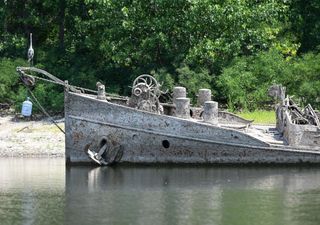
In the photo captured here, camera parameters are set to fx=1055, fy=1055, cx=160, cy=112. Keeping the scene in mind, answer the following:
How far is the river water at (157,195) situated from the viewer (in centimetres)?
2423

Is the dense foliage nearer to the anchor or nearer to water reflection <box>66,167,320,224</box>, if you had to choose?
the anchor

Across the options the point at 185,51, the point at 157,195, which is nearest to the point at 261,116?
the point at 185,51

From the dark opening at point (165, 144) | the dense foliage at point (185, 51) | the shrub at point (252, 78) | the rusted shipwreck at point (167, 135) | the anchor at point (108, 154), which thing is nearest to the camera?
the rusted shipwreck at point (167, 135)

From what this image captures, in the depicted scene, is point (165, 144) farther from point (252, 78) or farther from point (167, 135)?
point (252, 78)

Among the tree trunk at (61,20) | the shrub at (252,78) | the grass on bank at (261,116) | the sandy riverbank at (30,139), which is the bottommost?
the sandy riverbank at (30,139)

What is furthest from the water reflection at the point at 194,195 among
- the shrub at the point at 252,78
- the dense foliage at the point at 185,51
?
the dense foliage at the point at 185,51

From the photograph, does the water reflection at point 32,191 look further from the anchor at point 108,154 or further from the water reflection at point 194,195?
the anchor at point 108,154

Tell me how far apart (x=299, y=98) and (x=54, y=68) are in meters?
10.6

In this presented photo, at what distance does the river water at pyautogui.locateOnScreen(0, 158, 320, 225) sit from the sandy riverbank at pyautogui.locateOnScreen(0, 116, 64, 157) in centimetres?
181

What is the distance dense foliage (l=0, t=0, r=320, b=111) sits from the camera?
4109cm

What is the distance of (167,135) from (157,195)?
4.68 metres

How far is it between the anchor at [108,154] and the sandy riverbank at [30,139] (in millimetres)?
3314

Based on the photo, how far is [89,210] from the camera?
25.1 meters

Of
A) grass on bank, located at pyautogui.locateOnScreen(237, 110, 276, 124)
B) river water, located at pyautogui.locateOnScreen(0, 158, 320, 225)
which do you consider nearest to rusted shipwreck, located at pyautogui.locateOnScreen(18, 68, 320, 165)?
river water, located at pyautogui.locateOnScreen(0, 158, 320, 225)
